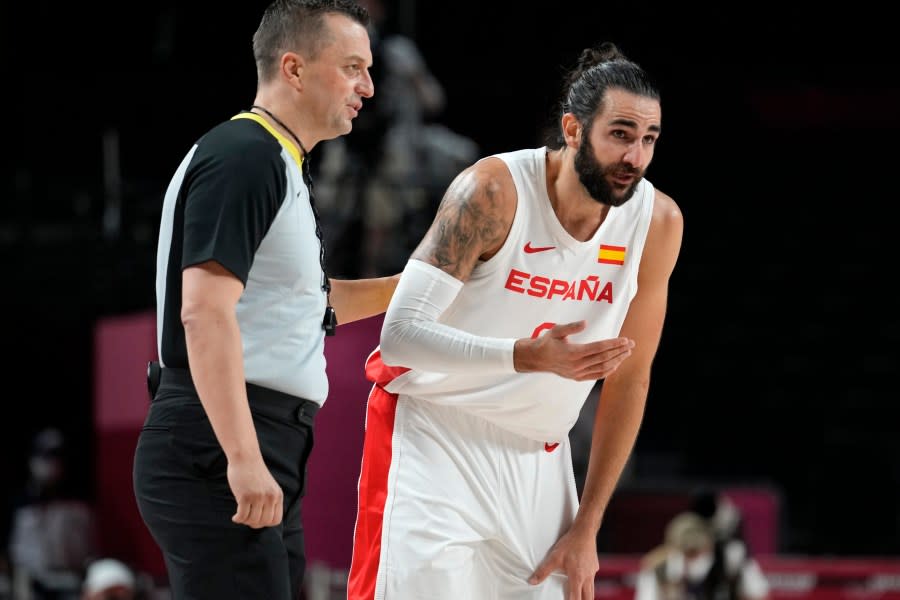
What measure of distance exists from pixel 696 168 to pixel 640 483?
4.37 metres

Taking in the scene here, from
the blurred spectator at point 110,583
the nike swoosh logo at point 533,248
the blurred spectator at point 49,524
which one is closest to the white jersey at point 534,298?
the nike swoosh logo at point 533,248

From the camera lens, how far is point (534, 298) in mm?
3639

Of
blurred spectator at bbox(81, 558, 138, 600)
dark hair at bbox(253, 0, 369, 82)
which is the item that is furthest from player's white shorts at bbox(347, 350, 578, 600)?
blurred spectator at bbox(81, 558, 138, 600)

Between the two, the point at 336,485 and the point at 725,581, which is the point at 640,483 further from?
the point at 336,485

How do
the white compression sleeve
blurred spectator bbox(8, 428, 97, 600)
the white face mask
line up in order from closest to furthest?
1. the white compression sleeve
2. the white face mask
3. blurred spectator bbox(8, 428, 97, 600)

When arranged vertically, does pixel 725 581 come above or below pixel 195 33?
below

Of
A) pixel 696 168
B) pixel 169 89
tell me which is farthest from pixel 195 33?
pixel 696 168

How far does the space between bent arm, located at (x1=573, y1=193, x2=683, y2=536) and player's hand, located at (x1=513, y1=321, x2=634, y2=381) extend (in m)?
0.67

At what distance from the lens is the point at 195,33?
43.8ft

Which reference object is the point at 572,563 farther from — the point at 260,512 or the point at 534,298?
the point at 260,512

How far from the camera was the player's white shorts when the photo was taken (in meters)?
3.58

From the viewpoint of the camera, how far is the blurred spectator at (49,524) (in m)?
9.41

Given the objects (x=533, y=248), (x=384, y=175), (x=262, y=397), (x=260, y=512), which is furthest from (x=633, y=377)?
(x=384, y=175)

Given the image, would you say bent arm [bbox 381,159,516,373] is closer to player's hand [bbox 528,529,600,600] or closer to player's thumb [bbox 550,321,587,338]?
player's thumb [bbox 550,321,587,338]
